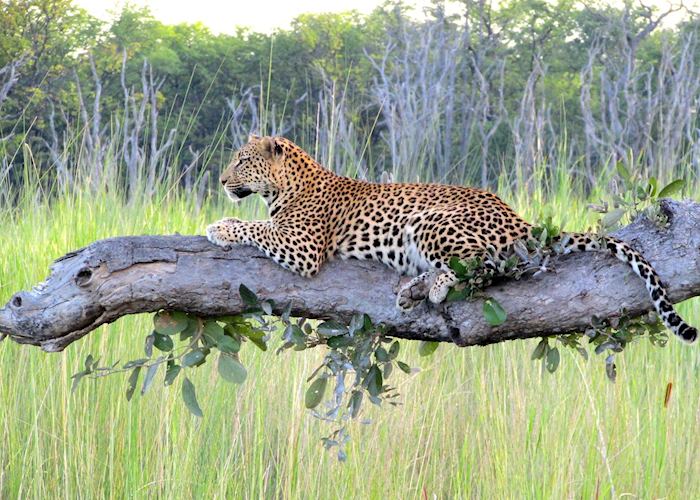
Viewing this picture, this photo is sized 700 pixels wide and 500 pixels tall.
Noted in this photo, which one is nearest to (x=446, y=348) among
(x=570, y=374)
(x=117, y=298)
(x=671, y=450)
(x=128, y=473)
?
(x=570, y=374)

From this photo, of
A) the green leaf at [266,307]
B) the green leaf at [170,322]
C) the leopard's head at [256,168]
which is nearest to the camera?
the green leaf at [266,307]

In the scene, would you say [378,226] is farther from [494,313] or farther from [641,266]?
[641,266]

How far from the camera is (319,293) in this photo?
132 inches

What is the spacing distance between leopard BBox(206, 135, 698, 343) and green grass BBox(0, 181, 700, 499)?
766 mm

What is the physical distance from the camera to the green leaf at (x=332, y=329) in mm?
3314

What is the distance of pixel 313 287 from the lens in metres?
3.38

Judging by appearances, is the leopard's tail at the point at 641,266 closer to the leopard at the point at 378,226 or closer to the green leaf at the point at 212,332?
the leopard at the point at 378,226

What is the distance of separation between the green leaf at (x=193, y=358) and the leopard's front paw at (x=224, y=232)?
1.19 feet

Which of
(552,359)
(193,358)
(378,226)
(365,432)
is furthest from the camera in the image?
(365,432)

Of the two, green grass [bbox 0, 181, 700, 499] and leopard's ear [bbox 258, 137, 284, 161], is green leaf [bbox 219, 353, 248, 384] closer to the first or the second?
green grass [bbox 0, 181, 700, 499]

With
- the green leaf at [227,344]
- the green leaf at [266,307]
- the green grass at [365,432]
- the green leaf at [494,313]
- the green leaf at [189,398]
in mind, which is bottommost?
the green grass at [365,432]

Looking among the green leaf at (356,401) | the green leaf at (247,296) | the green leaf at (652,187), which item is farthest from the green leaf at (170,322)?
Result: the green leaf at (652,187)

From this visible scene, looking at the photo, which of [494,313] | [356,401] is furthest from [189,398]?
[494,313]

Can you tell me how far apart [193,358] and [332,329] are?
0.47 meters
